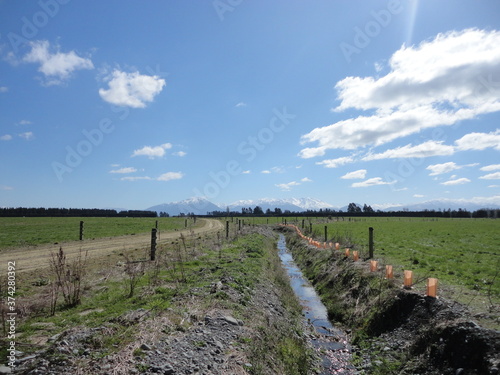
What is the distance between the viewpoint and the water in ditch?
28.3 ft

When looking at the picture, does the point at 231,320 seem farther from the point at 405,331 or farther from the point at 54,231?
the point at 54,231

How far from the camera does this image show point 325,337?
35.1ft

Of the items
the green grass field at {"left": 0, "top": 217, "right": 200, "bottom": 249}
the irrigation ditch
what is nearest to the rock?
the irrigation ditch

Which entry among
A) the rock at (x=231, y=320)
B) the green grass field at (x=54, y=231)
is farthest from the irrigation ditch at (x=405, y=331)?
the green grass field at (x=54, y=231)

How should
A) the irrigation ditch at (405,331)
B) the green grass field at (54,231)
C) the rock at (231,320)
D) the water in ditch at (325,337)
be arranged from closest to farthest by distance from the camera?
the irrigation ditch at (405,331) < the rock at (231,320) < the water in ditch at (325,337) < the green grass field at (54,231)

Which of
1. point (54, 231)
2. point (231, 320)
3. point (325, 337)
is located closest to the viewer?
point (231, 320)

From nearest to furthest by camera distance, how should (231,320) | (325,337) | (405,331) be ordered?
(231,320) < (405,331) < (325,337)

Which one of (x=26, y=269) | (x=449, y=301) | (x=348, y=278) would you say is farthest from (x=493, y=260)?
(x=26, y=269)

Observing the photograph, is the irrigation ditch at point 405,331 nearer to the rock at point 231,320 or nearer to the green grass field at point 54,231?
the rock at point 231,320

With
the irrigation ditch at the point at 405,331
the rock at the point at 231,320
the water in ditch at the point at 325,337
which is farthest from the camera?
the water in ditch at the point at 325,337

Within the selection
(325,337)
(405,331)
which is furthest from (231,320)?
(405,331)

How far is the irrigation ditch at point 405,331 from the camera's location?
6258mm

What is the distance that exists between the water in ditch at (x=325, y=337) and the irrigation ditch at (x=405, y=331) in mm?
260

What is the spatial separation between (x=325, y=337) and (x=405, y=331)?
2.99 m
